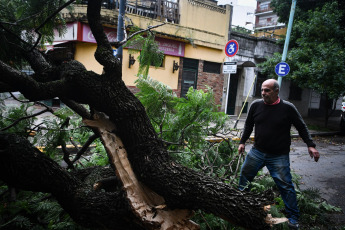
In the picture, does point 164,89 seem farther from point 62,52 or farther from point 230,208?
point 230,208

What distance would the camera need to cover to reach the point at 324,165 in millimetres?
6484

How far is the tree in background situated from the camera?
10.7 meters

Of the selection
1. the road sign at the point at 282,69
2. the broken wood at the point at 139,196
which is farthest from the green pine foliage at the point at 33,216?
the road sign at the point at 282,69

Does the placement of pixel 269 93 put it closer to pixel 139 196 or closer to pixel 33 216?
pixel 139 196

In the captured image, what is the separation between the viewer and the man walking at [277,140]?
10.1 ft

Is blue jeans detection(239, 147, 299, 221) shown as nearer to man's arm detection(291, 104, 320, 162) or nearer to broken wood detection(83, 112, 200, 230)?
man's arm detection(291, 104, 320, 162)

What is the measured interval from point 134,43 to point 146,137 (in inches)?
58.2

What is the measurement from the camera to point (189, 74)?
554 inches

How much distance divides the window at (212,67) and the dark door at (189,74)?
0.73 metres

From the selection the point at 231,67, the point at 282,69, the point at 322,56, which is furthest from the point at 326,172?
the point at 322,56

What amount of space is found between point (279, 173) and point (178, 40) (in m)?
11.2

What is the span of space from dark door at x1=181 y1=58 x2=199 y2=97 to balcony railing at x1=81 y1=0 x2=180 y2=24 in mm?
2305

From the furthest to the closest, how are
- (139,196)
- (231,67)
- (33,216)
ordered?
(231,67) < (33,216) < (139,196)

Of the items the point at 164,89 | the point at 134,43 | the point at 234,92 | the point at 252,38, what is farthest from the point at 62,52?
the point at 252,38
